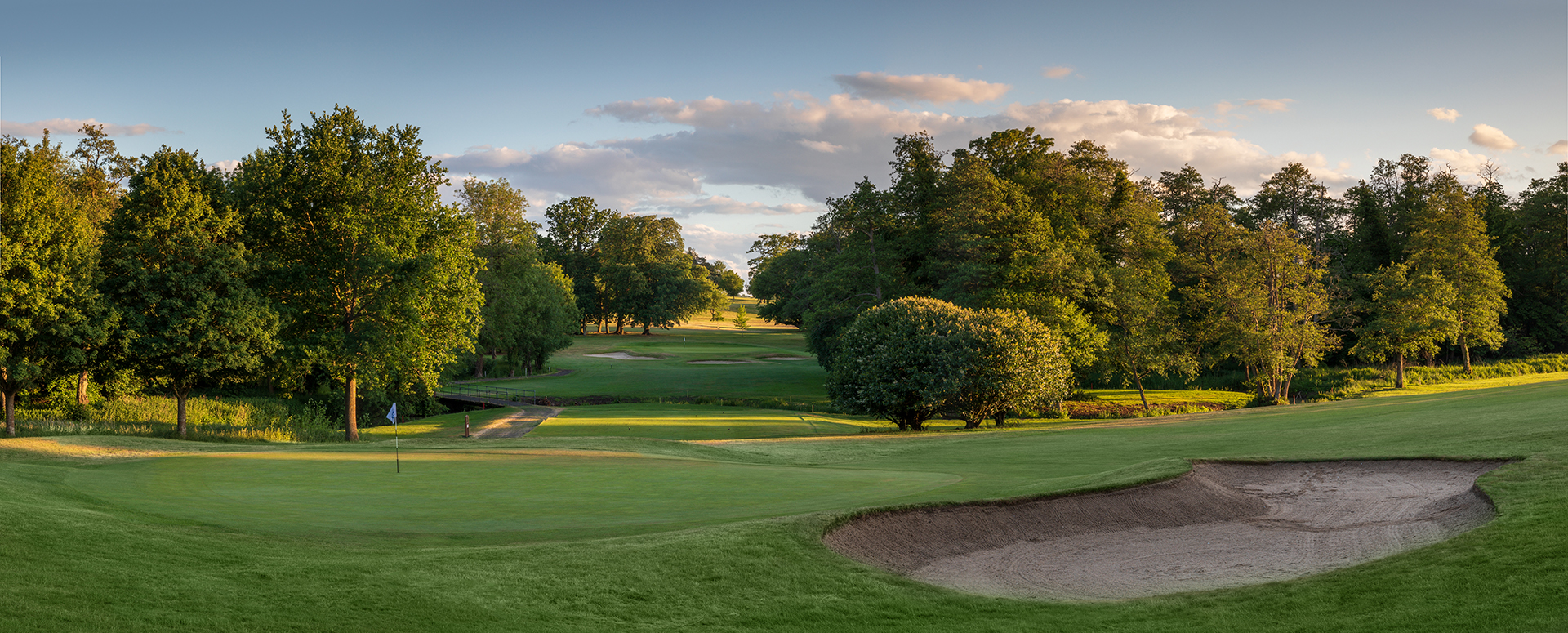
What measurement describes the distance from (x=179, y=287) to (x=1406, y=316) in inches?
2531

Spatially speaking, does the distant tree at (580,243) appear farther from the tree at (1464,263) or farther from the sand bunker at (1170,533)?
the sand bunker at (1170,533)

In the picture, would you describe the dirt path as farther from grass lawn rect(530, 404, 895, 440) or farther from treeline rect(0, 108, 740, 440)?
treeline rect(0, 108, 740, 440)

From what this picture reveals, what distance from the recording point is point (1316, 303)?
4969 cm

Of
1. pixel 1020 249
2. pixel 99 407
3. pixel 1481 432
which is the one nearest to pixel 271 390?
pixel 99 407

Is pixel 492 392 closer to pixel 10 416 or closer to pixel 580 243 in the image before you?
pixel 10 416

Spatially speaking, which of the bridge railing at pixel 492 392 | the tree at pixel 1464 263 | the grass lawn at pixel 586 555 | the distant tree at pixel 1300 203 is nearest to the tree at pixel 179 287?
the grass lawn at pixel 586 555

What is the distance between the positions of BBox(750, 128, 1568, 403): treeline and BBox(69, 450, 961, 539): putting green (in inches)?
845

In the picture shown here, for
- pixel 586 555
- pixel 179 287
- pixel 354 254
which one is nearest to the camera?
pixel 586 555

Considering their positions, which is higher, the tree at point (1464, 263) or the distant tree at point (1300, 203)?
the distant tree at point (1300, 203)

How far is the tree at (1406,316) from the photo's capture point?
52.9 m

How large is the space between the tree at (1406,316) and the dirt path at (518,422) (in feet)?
164

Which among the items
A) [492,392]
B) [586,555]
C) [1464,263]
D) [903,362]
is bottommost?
[492,392]

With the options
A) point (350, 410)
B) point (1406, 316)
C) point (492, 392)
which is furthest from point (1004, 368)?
point (492, 392)

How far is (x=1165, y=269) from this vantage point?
5994 cm
